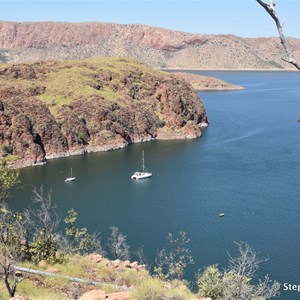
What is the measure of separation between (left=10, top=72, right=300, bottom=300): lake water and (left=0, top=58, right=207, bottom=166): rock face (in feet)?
21.8

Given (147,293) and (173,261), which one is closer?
(147,293)

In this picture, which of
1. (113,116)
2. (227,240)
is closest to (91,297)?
(227,240)

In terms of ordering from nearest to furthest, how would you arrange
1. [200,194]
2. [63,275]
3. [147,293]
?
[147,293] < [63,275] < [200,194]

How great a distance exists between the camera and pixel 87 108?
13312 centimetres

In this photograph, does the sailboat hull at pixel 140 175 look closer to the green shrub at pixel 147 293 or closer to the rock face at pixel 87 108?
the rock face at pixel 87 108

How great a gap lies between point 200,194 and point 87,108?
6019cm

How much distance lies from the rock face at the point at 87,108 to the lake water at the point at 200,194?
666 cm

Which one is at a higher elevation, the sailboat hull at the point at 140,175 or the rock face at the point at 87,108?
the rock face at the point at 87,108

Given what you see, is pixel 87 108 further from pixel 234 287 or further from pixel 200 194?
pixel 234 287

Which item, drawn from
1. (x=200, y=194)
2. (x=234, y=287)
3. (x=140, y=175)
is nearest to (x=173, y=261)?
(x=234, y=287)

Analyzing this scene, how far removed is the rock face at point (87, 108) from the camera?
116 m

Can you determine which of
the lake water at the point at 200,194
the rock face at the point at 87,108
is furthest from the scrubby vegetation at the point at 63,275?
the rock face at the point at 87,108

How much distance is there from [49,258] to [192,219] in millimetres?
45400

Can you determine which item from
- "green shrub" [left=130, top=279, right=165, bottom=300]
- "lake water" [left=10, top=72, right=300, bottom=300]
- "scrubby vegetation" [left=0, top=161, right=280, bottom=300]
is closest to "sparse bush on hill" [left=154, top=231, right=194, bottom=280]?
"lake water" [left=10, top=72, right=300, bottom=300]
